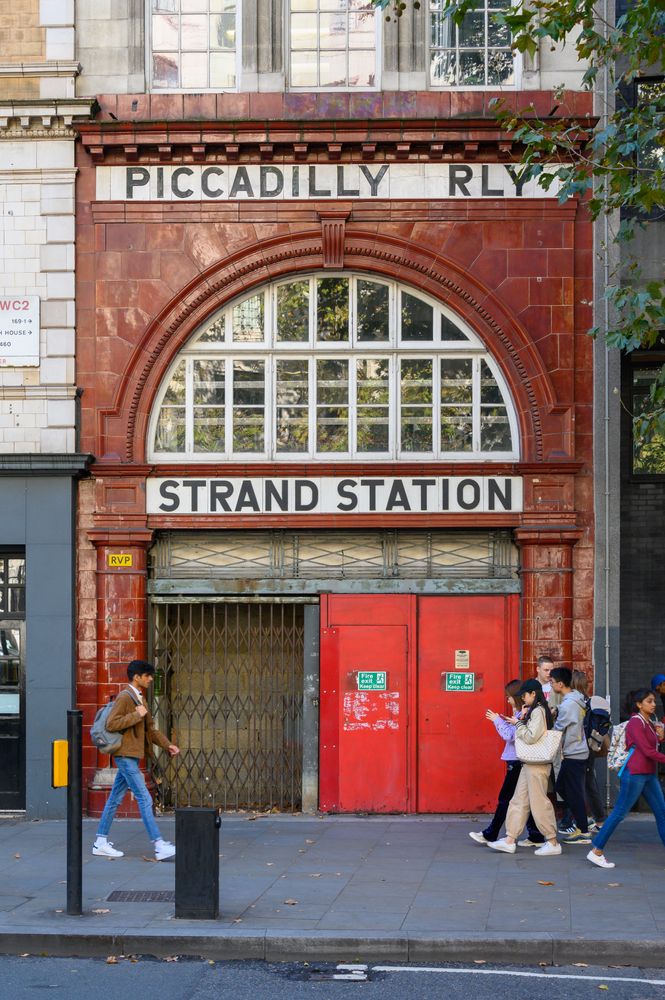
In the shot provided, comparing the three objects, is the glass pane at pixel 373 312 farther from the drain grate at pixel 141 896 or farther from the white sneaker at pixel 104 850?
the drain grate at pixel 141 896

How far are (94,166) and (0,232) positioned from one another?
1.29m

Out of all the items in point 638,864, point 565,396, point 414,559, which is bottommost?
point 638,864

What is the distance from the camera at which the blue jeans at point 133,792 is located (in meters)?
11.8

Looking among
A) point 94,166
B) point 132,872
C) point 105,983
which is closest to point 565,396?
point 94,166

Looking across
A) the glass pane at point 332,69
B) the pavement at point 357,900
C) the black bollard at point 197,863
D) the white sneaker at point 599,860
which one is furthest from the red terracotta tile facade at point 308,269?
the black bollard at point 197,863

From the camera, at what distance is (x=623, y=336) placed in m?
11.5

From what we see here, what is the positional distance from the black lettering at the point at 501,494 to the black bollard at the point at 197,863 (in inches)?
236

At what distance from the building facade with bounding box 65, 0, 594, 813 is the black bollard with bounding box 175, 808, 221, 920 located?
16.0 feet

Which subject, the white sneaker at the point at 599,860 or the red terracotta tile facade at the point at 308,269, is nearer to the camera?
the white sneaker at the point at 599,860

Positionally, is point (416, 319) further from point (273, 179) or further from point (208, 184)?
point (208, 184)

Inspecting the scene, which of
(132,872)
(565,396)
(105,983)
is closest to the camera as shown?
(105,983)

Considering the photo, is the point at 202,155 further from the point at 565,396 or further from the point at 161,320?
the point at 565,396

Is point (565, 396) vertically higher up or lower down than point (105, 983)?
higher up

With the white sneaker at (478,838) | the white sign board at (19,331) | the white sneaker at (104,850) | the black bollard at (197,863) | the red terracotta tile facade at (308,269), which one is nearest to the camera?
the black bollard at (197,863)
